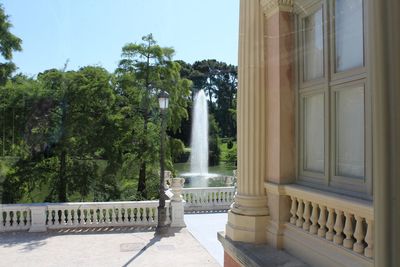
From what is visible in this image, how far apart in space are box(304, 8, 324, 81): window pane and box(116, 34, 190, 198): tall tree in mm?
15492

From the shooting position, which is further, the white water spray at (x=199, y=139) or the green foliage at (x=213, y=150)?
the green foliage at (x=213, y=150)

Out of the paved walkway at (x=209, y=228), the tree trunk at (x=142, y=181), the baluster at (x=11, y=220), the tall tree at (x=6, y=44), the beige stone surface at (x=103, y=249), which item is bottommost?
the beige stone surface at (x=103, y=249)

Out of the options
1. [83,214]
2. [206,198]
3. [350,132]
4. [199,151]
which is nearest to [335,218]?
[350,132]

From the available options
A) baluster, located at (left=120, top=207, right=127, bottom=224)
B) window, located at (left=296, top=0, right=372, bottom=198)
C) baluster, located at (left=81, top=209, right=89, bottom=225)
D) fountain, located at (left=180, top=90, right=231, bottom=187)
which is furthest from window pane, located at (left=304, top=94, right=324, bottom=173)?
fountain, located at (left=180, top=90, right=231, bottom=187)

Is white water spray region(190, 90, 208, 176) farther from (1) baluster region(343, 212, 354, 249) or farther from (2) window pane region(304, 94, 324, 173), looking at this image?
(1) baluster region(343, 212, 354, 249)

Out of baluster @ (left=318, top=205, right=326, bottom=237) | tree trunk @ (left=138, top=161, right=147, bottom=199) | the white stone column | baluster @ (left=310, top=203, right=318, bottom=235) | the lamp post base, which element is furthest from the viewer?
tree trunk @ (left=138, top=161, right=147, bottom=199)

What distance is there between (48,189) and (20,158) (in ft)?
6.70

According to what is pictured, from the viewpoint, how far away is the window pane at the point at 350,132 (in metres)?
3.19

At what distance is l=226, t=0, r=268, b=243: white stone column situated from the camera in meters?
4.49

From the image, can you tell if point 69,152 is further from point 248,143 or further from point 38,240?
point 248,143

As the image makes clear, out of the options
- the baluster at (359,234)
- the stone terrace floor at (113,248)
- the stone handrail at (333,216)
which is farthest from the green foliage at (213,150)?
the baluster at (359,234)

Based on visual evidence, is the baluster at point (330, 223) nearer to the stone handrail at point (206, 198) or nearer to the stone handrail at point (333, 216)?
the stone handrail at point (333, 216)

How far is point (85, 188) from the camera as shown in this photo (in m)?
18.6

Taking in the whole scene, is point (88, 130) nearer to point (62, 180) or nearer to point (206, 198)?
point (62, 180)
